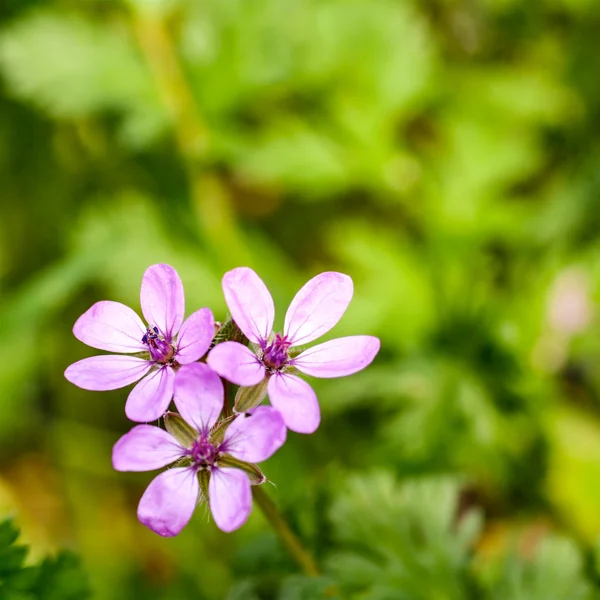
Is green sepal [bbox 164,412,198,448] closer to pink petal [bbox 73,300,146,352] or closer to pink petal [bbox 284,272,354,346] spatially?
pink petal [bbox 73,300,146,352]

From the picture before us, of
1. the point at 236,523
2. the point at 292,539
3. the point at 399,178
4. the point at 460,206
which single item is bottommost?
the point at 236,523

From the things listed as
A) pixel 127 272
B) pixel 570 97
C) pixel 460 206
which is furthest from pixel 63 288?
pixel 570 97

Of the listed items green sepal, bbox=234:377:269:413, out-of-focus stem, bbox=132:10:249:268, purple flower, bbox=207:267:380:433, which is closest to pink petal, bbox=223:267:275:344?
purple flower, bbox=207:267:380:433

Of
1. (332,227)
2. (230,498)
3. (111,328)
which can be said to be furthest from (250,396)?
(332,227)

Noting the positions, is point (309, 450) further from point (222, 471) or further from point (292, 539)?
point (222, 471)

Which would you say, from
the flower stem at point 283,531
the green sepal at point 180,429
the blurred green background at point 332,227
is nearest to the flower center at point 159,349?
the green sepal at point 180,429

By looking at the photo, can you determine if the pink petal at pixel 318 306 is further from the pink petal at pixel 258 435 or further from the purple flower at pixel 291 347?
the pink petal at pixel 258 435

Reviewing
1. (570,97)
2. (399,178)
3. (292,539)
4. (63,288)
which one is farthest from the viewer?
(570,97)
